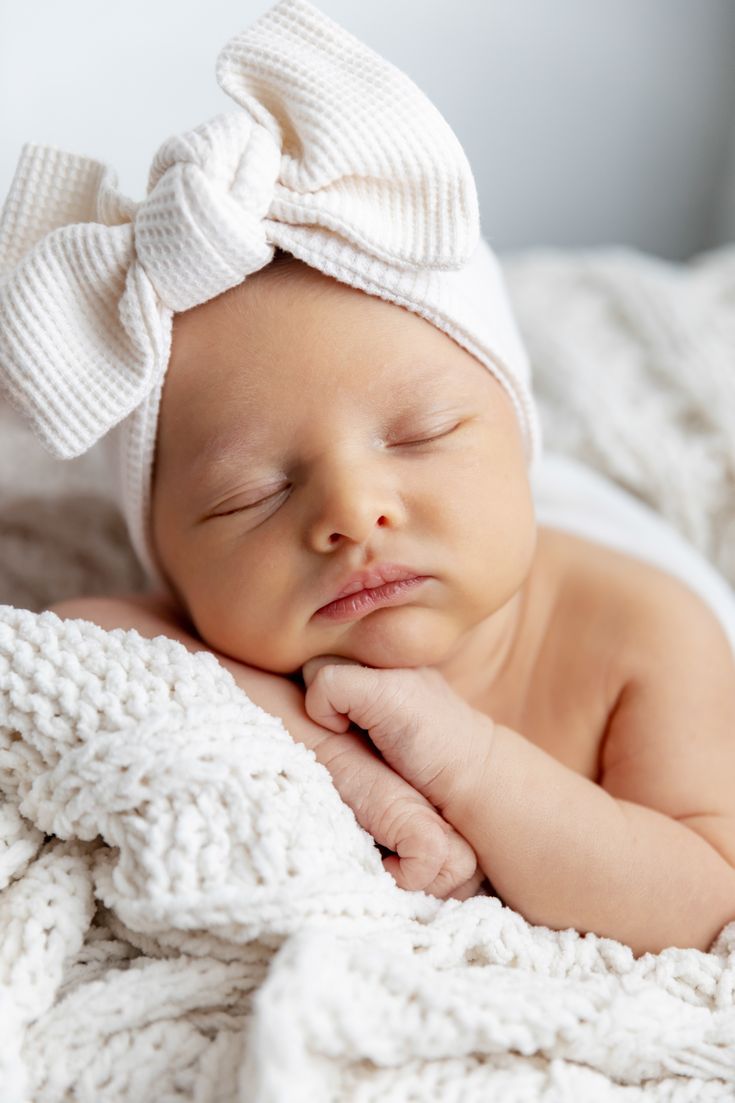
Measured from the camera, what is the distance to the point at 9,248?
3.79 feet

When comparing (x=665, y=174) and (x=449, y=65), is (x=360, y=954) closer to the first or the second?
(x=449, y=65)

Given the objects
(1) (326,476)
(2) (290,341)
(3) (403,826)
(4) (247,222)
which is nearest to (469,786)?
(3) (403,826)

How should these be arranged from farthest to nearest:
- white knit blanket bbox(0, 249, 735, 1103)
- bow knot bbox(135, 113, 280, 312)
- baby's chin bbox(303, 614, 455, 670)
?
1. baby's chin bbox(303, 614, 455, 670)
2. bow knot bbox(135, 113, 280, 312)
3. white knit blanket bbox(0, 249, 735, 1103)

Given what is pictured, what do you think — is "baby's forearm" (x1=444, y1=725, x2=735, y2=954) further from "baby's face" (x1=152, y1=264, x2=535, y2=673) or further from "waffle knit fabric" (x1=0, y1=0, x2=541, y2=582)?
"waffle knit fabric" (x1=0, y1=0, x2=541, y2=582)

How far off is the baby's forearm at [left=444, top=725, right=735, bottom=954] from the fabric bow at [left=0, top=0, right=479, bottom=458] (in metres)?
0.51

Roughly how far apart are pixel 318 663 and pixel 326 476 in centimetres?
21

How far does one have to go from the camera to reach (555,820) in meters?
1.07

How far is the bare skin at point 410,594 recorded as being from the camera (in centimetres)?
107

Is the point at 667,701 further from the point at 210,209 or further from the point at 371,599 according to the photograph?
the point at 210,209

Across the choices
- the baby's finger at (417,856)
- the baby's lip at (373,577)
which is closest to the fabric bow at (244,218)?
the baby's lip at (373,577)

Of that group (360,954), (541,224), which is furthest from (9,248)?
(541,224)

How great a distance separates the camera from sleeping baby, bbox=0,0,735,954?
1059 millimetres

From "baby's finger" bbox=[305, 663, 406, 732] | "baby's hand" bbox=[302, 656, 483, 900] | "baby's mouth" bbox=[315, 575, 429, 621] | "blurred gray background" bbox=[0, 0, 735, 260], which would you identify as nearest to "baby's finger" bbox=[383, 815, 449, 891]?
"baby's hand" bbox=[302, 656, 483, 900]

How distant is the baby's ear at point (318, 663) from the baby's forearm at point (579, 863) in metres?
0.17
